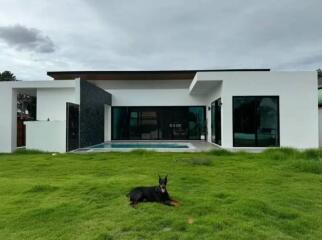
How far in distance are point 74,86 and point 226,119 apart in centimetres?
735

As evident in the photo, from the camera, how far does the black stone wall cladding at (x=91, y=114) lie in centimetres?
1471

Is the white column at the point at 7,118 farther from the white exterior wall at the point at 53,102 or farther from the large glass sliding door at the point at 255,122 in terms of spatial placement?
the large glass sliding door at the point at 255,122

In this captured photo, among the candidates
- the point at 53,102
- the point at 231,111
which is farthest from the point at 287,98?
the point at 53,102

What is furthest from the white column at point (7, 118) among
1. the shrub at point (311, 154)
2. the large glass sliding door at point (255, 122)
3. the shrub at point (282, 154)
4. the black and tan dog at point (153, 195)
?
the shrub at point (311, 154)

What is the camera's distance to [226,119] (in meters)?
14.5

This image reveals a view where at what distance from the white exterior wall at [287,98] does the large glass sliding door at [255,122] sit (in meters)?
0.22

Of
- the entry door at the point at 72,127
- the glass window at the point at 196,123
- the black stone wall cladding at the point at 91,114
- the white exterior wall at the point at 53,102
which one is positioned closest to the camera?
the entry door at the point at 72,127

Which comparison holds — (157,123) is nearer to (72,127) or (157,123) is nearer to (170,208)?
(72,127)

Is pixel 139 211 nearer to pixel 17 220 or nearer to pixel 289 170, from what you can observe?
pixel 17 220

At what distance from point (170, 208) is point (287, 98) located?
11704 mm

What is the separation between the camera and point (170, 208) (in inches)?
177

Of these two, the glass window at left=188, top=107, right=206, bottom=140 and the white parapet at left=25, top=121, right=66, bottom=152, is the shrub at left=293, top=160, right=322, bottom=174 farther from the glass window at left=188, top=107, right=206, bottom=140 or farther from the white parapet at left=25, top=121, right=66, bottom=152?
the glass window at left=188, top=107, right=206, bottom=140

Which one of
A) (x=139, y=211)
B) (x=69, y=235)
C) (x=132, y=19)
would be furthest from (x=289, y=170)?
(x=132, y=19)

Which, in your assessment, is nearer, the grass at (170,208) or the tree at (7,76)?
the grass at (170,208)
